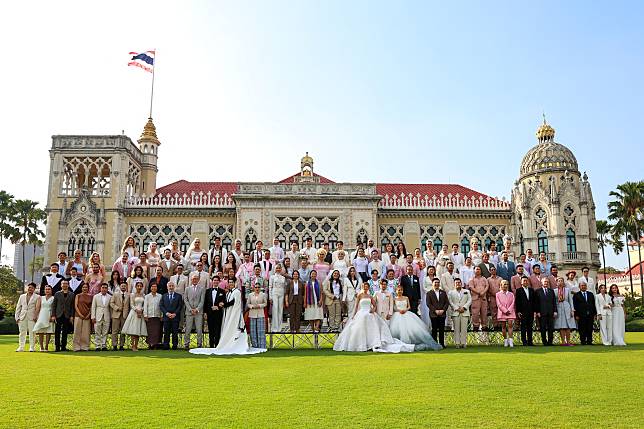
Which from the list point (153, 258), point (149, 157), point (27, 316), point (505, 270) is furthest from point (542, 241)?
point (27, 316)

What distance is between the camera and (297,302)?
15.9m

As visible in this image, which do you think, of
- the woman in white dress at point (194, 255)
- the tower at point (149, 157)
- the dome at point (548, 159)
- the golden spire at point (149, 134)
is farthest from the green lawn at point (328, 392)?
the golden spire at point (149, 134)

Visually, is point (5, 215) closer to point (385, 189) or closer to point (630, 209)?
point (385, 189)

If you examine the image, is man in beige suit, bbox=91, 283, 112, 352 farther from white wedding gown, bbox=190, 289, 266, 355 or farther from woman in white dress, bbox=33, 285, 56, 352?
white wedding gown, bbox=190, 289, 266, 355

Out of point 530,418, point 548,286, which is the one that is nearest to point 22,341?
point 530,418

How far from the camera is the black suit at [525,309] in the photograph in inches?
597

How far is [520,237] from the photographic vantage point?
38438 millimetres

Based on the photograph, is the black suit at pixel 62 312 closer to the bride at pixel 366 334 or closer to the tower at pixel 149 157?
the bride at pixel 366 334

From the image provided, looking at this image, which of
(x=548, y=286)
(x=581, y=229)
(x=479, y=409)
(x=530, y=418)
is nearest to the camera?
(x=530, y=418)

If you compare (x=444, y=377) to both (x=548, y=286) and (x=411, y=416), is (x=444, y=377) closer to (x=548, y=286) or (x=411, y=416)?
(x=411, y=416)

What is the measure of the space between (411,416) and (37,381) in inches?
231

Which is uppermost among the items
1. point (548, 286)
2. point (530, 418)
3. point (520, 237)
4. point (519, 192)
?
point (519, 192)

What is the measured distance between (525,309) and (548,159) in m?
26.7

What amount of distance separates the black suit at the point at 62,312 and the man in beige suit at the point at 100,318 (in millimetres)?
676
